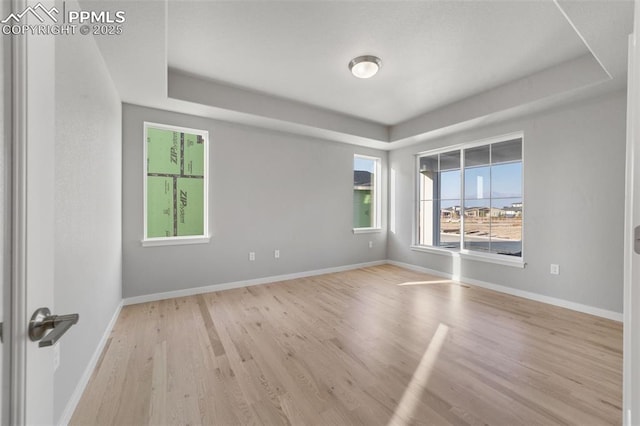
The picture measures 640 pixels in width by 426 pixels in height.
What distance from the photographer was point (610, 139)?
2.80 metres

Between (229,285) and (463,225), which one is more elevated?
(463,225)

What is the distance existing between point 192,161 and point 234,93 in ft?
3.76

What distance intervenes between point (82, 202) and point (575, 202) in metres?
4.68

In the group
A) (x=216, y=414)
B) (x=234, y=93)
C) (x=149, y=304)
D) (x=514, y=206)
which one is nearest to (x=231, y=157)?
(x=234, y=93)

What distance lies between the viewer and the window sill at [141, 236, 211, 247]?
3.28m

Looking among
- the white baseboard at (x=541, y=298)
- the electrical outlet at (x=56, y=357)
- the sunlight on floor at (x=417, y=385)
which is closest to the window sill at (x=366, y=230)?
the white baseboard at (x=541, y=298)

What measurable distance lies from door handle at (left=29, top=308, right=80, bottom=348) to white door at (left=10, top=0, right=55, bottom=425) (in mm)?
13

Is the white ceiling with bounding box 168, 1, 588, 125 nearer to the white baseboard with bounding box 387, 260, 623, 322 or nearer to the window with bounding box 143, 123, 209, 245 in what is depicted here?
the window with bounding box 143, 123, 209, 245

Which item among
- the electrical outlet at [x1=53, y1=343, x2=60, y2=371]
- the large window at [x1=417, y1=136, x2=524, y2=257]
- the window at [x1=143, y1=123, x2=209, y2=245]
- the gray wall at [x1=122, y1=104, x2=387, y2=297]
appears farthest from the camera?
the large window at [x1=417, y1=136, x2=524, y2=257]

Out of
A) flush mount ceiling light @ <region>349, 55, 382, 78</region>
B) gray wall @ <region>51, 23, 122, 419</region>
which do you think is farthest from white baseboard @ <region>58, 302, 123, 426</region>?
flush mount ceiling light @ <region>349, 55, 382, 78</region>

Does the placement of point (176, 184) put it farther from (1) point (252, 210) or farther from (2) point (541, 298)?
(2) point (541, 298)

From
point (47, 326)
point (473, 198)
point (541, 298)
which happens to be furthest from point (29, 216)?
point (473, 198)

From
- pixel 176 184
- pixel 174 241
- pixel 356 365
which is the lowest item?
pixel 356 365

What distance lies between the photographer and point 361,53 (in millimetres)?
2637
